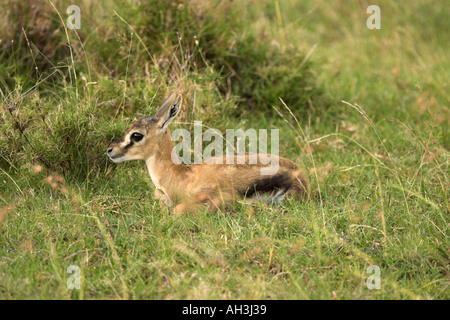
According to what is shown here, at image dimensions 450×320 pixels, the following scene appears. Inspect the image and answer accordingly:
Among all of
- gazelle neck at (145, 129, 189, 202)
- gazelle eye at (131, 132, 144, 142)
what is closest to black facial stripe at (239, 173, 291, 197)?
gazelle neck at (145, 129, 189, 202)

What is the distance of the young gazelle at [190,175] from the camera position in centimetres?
487

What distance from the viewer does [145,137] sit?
16.1ft

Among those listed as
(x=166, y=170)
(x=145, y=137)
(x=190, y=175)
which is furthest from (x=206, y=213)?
(x=145, y=137)

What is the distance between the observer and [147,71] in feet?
20.4

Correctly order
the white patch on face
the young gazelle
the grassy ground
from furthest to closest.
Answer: the white patch on face, the young gazelle, the grassy ground

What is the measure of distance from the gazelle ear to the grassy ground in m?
0.57

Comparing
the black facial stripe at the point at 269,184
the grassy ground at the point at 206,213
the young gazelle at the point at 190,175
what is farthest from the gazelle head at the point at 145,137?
the black facial stripe at the point at 269,184

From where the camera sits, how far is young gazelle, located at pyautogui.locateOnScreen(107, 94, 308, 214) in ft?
16.0

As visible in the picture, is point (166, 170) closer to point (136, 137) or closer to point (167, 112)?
point (136, 137)

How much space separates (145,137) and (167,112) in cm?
28

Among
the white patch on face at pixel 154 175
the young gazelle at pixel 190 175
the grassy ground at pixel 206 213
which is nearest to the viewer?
the grassy ground at pixel 206 213

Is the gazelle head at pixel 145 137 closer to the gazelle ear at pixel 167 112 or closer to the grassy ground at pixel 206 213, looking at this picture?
the gazelle ear at pixel 167 112

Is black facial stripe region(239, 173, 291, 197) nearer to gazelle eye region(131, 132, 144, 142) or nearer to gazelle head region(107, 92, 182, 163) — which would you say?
gazelle head region(107, 92, 182, 163)
